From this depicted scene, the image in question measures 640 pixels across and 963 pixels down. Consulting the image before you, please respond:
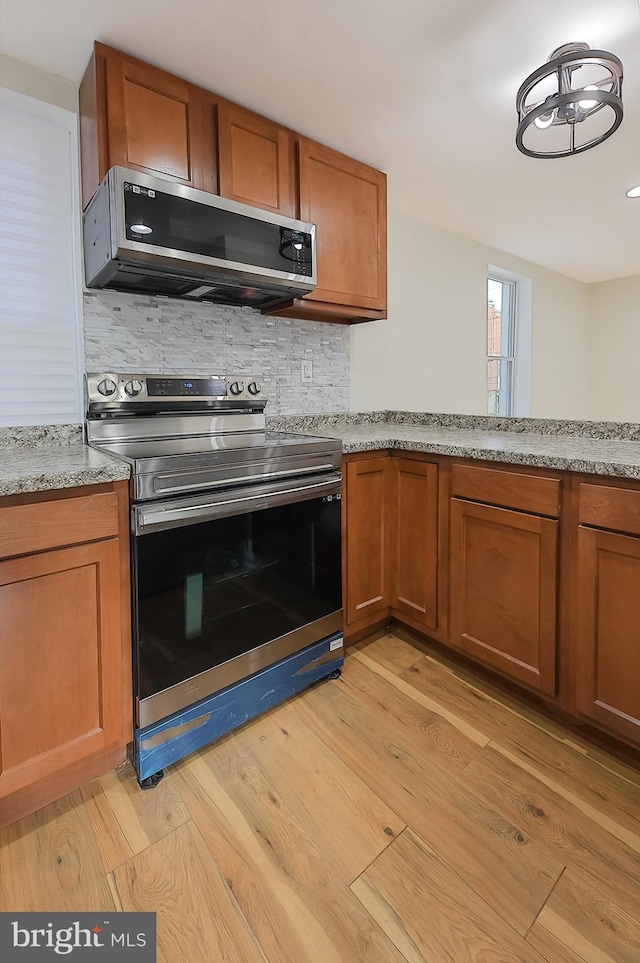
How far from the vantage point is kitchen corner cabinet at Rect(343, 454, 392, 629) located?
6.48 ft

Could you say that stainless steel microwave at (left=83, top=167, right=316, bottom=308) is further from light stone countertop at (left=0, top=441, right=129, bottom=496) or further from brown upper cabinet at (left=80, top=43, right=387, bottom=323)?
light stone countertop at (left=0, top=441, right=129, bottom=496)

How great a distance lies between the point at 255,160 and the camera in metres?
1.88

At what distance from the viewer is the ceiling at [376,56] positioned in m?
1.43

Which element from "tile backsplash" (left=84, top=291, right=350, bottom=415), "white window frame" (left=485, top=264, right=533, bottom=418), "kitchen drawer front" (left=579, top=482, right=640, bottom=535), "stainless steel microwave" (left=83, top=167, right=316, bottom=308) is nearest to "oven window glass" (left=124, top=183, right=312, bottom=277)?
"stainless steel microwave" (left=83, top=167, right=316, bottom=308)

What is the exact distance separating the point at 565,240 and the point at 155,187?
3471mm

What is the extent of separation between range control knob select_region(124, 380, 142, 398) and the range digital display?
0.03m

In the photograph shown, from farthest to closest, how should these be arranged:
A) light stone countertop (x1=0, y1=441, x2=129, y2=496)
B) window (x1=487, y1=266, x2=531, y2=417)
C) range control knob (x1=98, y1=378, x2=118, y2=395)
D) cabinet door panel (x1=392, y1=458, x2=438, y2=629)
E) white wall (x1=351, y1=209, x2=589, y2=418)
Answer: window (x1=487, y1=266, x2=531, y2=417), white wall (x1=351, y1=209, x2=589, y2=418), cabinet door panel (x1=392, y1=458, x2=438, y2=629), range control knob (x1=98, y1=378, x2=118, y2=395), light stone countertop (x1=0, y1=441, x2=129, y2=496)

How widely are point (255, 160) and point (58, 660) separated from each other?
1.88 metres

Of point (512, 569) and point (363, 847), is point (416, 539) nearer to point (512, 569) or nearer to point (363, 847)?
point (512, 569)

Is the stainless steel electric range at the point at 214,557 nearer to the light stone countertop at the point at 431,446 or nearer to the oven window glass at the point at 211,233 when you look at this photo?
the light stone countertop at the point at 431,446

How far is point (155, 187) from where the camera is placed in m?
1.47

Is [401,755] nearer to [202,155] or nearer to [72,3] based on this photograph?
[202,155]

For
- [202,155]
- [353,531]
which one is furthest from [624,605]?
[202,155]

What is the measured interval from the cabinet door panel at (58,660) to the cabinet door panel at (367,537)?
0.96 m
